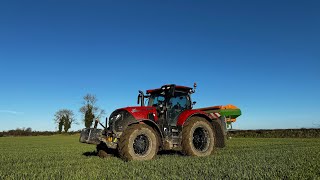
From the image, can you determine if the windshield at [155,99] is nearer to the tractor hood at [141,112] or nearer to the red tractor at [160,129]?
the red tractor at [160,129]

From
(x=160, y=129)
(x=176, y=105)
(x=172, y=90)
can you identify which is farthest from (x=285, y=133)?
(x=160, y=129)

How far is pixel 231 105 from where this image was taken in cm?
1385

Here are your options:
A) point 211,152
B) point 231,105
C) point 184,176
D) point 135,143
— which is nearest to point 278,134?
point 231,105

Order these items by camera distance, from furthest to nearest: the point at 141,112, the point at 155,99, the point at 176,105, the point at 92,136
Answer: the point at 155,99 → the point at 176,105 → the point at 141,112 → the point at 92,136

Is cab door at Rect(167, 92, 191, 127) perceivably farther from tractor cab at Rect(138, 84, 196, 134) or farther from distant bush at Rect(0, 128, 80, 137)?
distant bush at Rect(0, 128, 80, 137)

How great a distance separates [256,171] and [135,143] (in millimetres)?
3894

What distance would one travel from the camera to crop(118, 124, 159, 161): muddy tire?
8461mm

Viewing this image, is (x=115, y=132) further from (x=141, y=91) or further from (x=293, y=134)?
(x=293, y=134)

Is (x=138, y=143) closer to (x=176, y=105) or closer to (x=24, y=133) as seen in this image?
(x=176, y=105)

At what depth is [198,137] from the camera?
1048cm

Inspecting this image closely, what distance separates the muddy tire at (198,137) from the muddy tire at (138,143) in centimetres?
108

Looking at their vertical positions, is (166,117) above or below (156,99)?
below

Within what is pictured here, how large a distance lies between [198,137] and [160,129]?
1728 millimetres

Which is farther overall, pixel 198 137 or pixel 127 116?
pixel 198 137
